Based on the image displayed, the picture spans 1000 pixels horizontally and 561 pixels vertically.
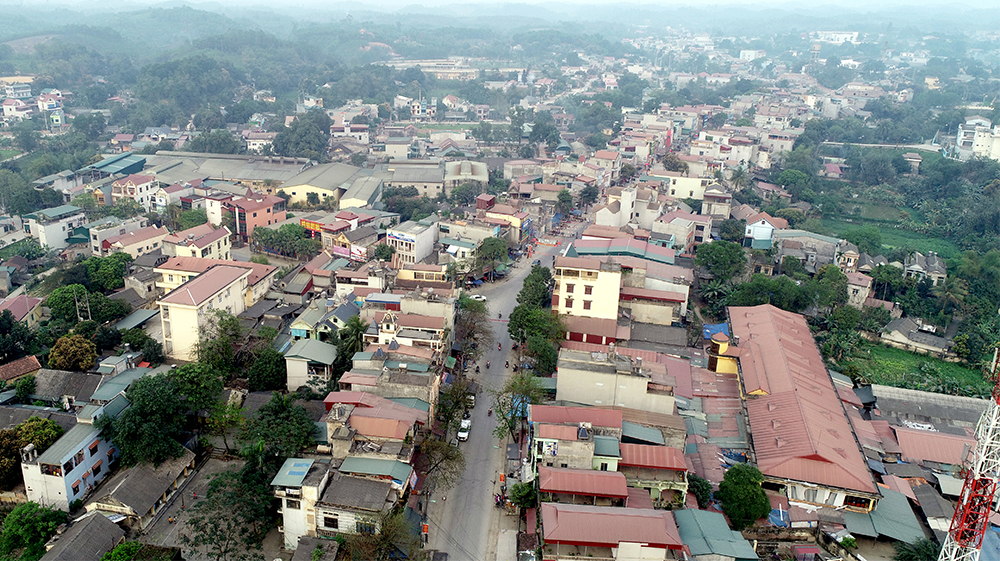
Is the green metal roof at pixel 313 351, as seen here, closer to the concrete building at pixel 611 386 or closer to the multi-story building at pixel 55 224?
the concrete building at pixel 611 386

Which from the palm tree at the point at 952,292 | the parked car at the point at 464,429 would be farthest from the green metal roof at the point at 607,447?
the palm tree at the point at 952,292

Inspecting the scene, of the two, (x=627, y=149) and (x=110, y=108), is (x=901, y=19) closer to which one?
(x=627, y=149)

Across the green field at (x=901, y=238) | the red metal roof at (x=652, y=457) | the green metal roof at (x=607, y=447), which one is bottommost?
the green field at (x=901, y=238)

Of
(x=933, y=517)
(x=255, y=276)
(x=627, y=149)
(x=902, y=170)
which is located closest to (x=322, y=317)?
(x=255, y=276)

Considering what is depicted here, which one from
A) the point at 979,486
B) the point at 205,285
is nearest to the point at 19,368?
the point at 205,285

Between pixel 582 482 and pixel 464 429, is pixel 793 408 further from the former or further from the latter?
pixel 464 429

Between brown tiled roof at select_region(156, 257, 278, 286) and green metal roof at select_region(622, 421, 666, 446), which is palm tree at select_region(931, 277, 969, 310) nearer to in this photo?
green metal roof at select_region(622, 421, 666, 446)
